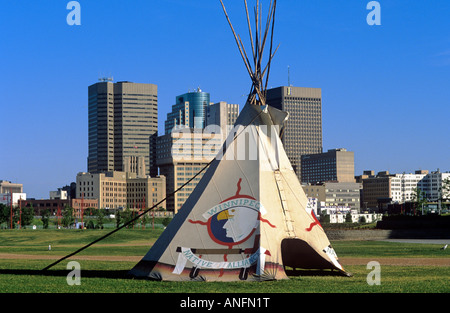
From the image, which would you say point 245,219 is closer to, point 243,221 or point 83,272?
point 243,221

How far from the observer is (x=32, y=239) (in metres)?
78.2

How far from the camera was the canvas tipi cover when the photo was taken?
2523cm

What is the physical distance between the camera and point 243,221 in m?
25.8

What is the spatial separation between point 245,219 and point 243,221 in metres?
0.11

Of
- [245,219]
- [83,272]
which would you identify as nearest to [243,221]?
[245,219]

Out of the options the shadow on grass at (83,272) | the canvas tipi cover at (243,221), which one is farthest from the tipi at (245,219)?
the shadow on grass at (83,272)

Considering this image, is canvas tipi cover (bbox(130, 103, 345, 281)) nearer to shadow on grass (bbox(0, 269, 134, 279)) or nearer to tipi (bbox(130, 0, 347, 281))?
tipi (bbox(130, 0, 347, 281))

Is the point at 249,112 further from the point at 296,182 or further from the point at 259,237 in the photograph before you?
the point at 259,237

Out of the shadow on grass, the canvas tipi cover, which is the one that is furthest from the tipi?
the shadow on grass

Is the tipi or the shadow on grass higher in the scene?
the tipi
